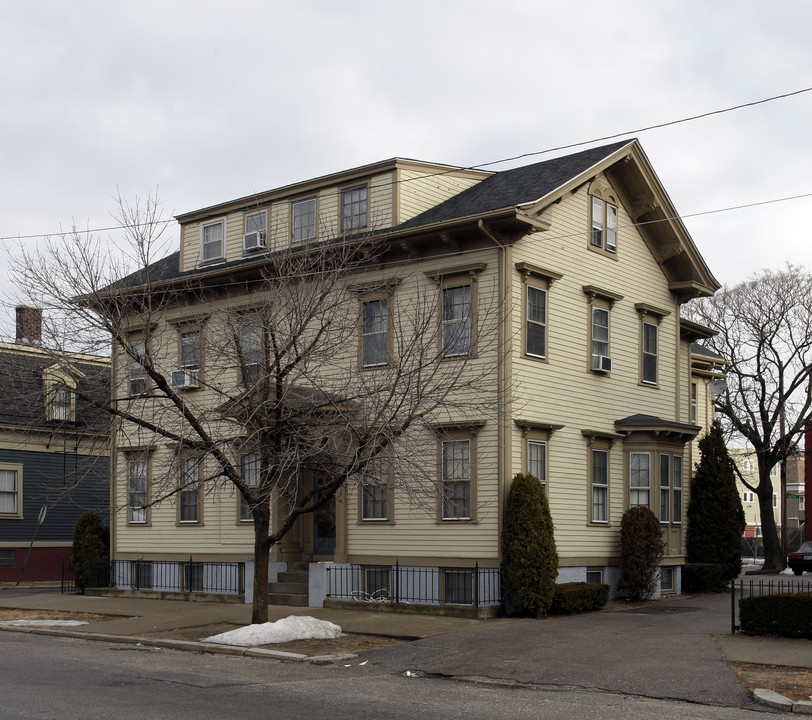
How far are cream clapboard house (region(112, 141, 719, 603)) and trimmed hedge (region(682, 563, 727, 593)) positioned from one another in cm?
62

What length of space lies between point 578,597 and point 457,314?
6.36 metres

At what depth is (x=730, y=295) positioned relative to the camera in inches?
1698

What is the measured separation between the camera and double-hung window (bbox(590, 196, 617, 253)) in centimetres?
2480

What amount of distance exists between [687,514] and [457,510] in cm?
878

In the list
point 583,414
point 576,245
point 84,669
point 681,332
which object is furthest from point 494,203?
point 84,669

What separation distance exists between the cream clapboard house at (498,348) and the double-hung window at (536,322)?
0.15 feet

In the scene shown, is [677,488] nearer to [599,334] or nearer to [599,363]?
[599,363]

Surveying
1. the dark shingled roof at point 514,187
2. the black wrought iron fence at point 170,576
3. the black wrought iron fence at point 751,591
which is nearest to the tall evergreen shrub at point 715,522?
→ the black wrought iron fence at point 751,591

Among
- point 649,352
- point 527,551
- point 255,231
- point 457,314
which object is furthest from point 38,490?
point 527,551

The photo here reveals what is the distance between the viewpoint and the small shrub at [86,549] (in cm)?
2817

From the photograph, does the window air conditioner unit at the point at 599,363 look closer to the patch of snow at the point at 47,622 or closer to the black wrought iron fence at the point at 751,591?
the black wrought iron fence at the point at 751,591

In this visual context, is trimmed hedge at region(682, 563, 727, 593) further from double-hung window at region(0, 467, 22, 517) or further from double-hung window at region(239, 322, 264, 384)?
double-hung window at region(0, 467, 22, 517)

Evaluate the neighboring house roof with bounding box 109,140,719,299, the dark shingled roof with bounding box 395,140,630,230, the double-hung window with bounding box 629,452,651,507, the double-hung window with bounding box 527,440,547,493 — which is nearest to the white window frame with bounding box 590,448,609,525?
the double-hung window with bounding box 629,452,651,507

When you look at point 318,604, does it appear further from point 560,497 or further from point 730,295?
point 730,295
